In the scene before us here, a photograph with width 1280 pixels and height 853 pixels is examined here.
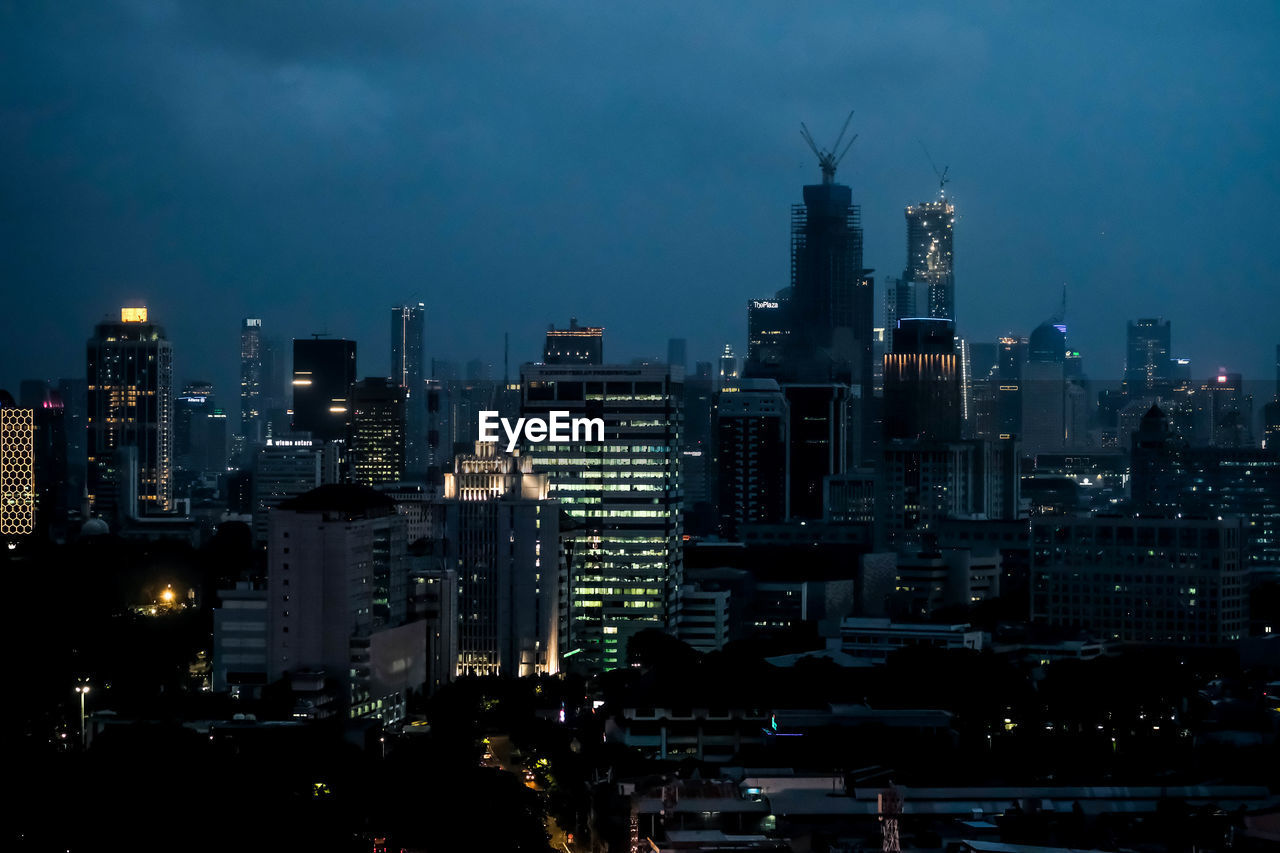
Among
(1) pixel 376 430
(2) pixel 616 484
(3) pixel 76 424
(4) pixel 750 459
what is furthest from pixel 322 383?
(2) pixel 616 484

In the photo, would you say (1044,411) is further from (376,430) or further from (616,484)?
(616,484)

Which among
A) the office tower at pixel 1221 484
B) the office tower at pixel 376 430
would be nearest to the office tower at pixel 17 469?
the office tower at pixel 376 430

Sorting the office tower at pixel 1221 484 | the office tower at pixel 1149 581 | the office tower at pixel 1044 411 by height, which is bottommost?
the office tower at pixel 1149 581

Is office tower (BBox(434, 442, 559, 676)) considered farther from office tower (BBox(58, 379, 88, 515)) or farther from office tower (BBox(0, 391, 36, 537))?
office tower (BBox(58, 379, 88, 515))

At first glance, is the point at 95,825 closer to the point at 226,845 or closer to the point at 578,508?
the point at 226,845

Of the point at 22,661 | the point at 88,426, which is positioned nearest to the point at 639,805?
the point at 22,661

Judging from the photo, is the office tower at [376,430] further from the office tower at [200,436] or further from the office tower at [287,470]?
the office tower at [200,436]
